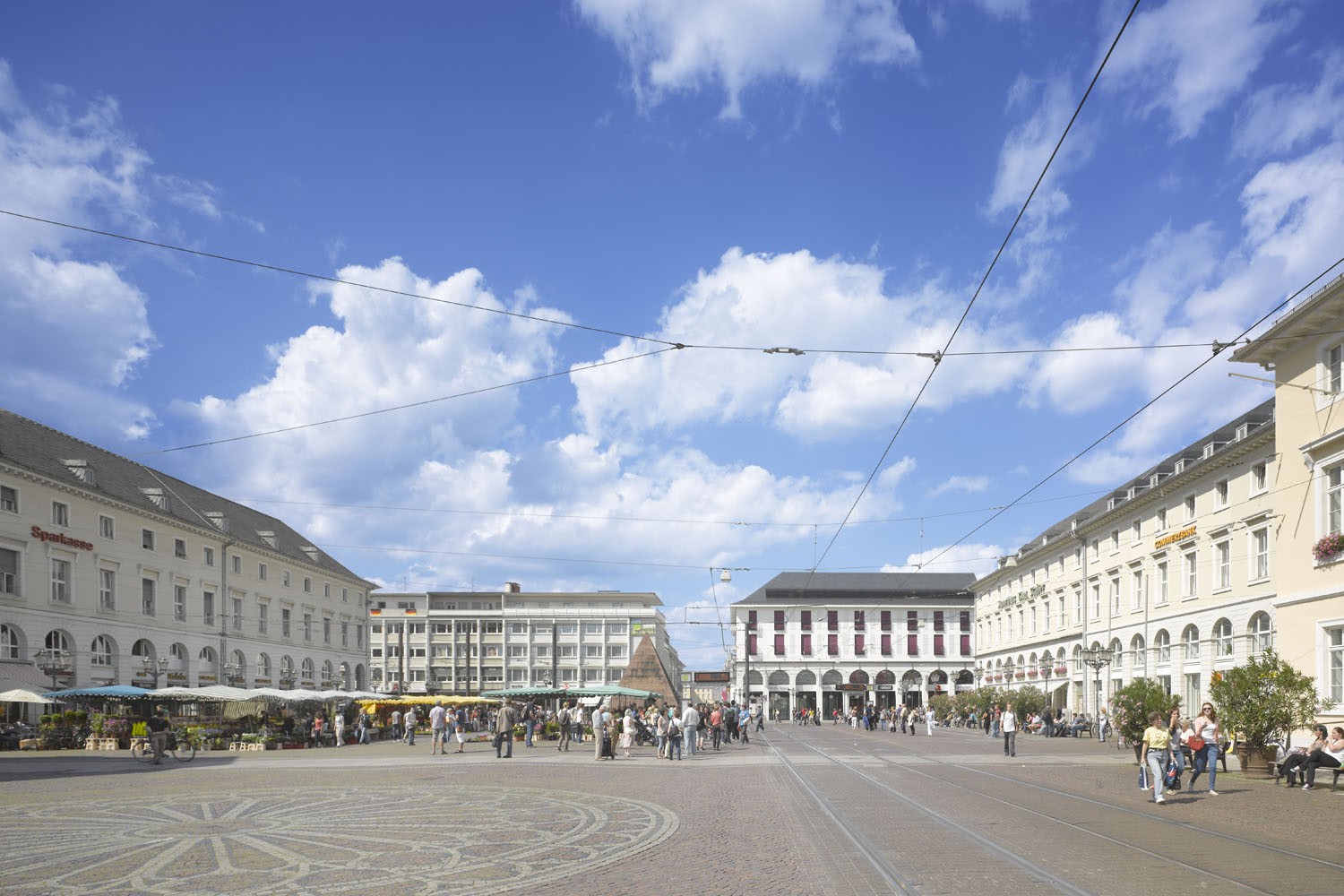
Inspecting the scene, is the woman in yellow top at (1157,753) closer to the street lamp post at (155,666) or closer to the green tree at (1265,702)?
the green tree at (1265,702)

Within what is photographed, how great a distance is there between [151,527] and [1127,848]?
165ft

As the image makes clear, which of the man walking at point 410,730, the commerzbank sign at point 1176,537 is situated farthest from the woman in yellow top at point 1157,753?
the man walking at point 410,730

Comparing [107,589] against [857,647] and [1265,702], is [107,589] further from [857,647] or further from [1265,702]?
[857,647]

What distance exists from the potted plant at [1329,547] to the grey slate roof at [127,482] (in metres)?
43.4

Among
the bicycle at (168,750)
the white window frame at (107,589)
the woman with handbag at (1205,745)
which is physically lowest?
the bicycle at (168,750)

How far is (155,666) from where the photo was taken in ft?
171

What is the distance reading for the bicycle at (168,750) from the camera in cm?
3269

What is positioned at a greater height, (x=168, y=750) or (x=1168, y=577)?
(x=1168, y=577)

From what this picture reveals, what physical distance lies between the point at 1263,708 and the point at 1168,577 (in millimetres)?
26559

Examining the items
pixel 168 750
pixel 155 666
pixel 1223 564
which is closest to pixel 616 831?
pixel 168 750

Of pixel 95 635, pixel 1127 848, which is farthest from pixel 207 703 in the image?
pixel 1127 848

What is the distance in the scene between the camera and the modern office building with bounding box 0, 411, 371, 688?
4397 centimetres

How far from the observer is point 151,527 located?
53.5 meters

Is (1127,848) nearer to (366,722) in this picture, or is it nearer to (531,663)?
(366,722)
